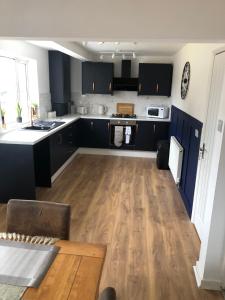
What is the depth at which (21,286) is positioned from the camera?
40.7 inches

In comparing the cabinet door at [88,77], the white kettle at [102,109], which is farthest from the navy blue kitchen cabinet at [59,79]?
the white kettle at [102,109]

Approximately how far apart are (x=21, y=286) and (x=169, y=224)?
222cm

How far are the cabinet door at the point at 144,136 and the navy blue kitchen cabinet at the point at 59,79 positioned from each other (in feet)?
5.57

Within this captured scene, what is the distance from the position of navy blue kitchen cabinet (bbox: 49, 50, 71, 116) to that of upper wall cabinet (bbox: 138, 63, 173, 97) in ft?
5.23

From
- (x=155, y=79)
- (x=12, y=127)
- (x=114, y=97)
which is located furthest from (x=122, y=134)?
(x=12, y=127)

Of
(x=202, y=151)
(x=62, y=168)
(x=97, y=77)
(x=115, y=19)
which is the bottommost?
(x=62, y=168)

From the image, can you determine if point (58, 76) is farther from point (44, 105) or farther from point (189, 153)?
point (189, 153)

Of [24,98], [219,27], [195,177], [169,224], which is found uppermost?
[219,27]

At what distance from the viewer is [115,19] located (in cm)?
158

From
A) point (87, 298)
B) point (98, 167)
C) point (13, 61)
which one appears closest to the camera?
point (87, 298)

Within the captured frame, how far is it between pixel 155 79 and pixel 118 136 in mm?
1466

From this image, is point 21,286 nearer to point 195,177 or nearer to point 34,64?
point 195,177

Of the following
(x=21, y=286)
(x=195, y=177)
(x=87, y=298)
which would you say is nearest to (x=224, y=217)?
(x=195, y=177)

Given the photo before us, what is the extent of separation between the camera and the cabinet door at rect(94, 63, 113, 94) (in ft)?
17.5
